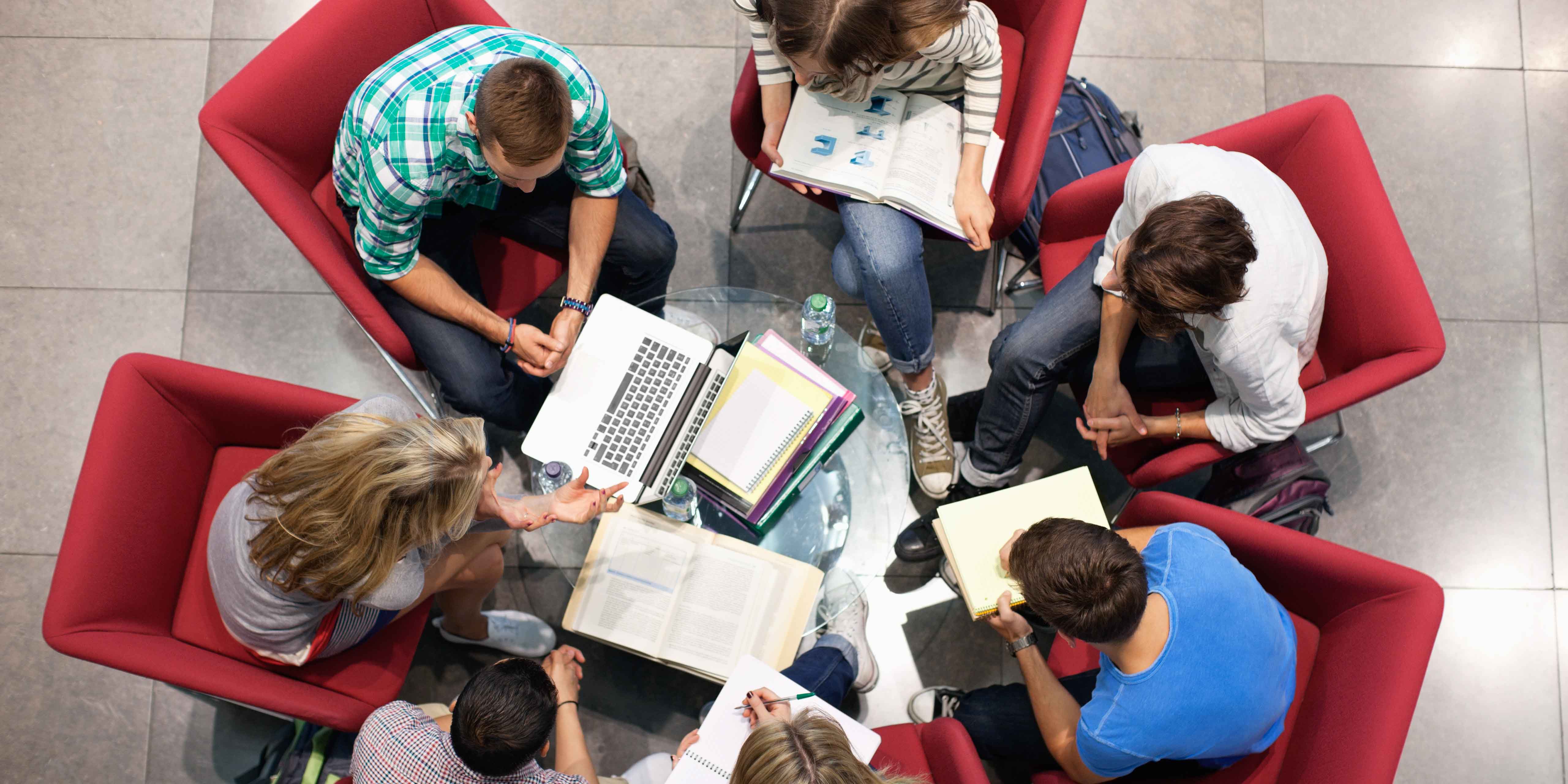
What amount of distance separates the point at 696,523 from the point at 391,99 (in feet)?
3.85

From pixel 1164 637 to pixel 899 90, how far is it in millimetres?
1487

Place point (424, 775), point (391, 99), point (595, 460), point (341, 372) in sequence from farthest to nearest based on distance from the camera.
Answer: point (341, 372)
point (595, 460)
point (391, 99)
point (424, 775)

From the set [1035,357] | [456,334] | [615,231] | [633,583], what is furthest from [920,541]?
[456,334]

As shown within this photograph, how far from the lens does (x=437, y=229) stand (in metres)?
2.22

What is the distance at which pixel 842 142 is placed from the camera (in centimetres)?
224

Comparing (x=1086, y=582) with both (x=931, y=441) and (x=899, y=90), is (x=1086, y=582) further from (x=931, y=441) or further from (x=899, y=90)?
(x=899, y=90)

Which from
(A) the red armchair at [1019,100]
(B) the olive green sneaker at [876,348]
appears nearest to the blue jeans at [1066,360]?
(A) the red armchair at [1019,100]

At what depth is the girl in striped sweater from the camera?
1.85 meters

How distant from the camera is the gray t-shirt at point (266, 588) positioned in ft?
5.46

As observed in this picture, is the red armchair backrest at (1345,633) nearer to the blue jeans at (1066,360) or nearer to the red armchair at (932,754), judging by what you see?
the blue jeans at (1066,360)

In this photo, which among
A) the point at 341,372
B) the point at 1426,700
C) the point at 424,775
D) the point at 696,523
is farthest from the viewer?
the point at 341,372

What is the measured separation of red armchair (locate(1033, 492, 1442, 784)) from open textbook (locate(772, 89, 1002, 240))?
94 centimetres

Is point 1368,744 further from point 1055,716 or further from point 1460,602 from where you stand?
point 1460,602

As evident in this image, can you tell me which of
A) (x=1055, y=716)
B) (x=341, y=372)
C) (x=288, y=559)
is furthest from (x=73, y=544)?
(x=1055, y=716)
